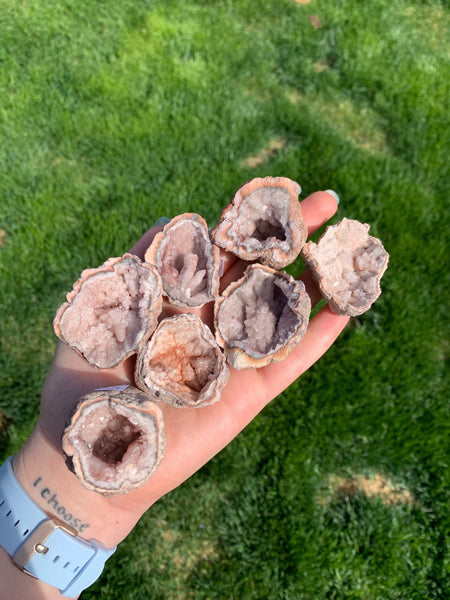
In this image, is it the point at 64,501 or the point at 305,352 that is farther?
the point at 305,352

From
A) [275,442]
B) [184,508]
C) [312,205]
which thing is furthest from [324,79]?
[184,508]

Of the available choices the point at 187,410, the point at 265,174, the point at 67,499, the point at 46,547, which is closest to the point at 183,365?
the point at 187,410

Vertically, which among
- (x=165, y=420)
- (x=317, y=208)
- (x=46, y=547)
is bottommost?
(x=46, y=547)

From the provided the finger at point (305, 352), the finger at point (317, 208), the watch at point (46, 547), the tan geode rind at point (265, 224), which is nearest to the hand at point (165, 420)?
the finger at point (305, 352)

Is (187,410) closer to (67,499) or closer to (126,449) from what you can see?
(126,449)

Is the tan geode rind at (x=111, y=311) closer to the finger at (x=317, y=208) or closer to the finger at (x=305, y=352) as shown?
the finger at (x=305, y=352)

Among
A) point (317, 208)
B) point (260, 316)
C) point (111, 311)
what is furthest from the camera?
point (317, 208)

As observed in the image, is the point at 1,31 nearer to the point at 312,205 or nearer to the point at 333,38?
the point at 333,38
